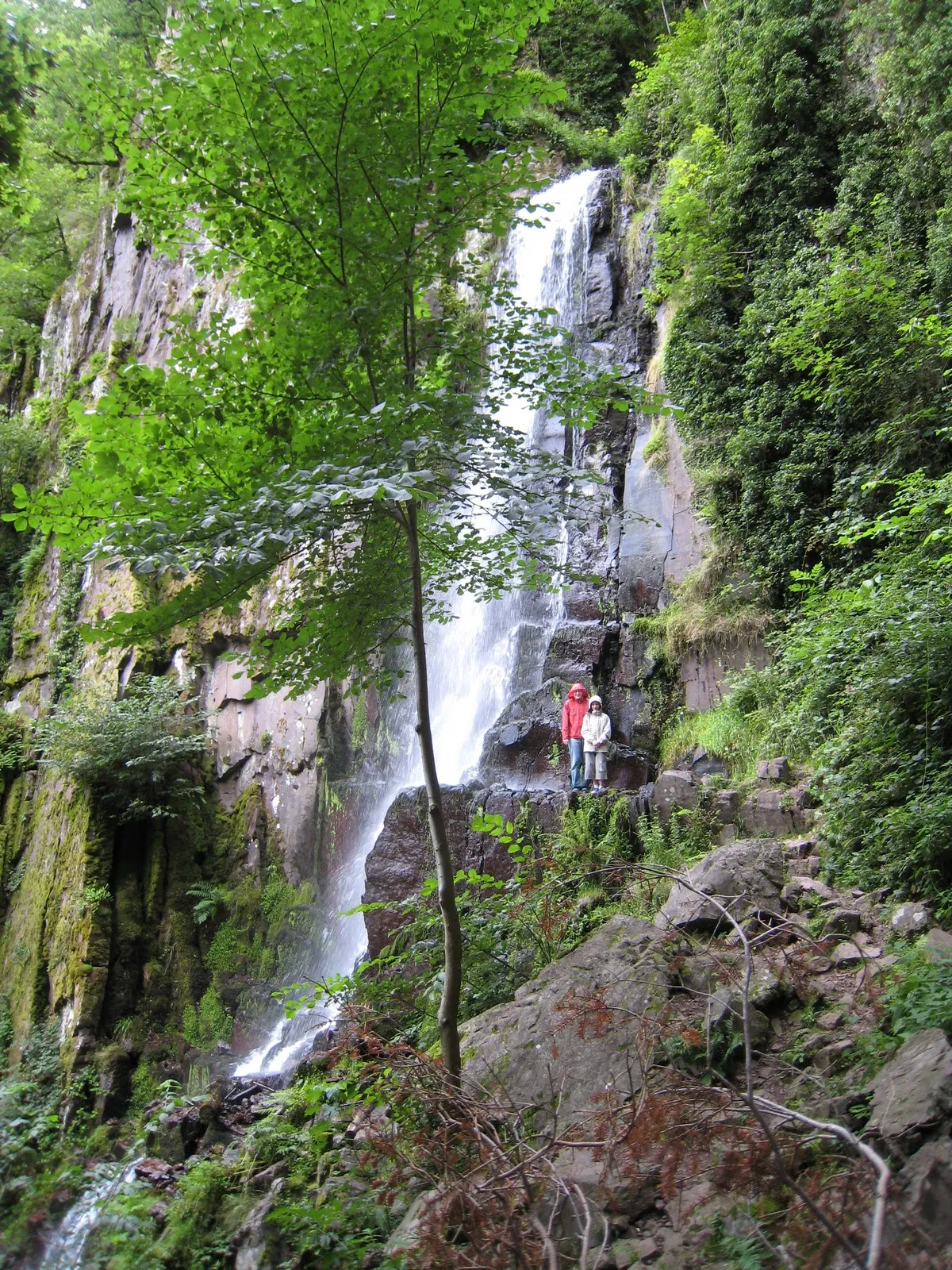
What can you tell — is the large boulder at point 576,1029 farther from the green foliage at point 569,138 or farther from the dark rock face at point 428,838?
the green foliage at point 569,138

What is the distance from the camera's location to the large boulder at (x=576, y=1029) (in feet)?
13.4

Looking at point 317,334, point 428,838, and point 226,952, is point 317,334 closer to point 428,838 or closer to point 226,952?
point 428,838

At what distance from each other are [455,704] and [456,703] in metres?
0.02

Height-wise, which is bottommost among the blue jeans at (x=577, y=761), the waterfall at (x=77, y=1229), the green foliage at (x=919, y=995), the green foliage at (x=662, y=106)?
the waterfall at (x=77, y=1229)

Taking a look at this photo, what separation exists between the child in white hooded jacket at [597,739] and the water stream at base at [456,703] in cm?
190

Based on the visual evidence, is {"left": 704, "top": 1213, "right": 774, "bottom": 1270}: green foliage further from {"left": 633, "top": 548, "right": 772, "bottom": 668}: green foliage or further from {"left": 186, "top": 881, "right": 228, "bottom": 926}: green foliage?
{"left": 186, "top": 881, "right": 228, "bottom": 926}: green foliage

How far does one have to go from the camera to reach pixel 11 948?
1338 cm

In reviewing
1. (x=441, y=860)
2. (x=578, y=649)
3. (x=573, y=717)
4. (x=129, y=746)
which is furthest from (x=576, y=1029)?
(x=129, y=746)

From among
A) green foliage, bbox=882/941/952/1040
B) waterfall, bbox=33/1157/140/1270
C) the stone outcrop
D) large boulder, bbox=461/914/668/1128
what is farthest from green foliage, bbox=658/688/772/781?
waterfall, bbox=33/1157/140/1270

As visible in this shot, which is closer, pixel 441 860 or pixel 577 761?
pixel 441 860

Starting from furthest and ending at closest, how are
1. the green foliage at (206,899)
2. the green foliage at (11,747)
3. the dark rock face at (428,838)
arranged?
the green foliage at (11,747) < the green foliage at (206,899) < the dark rock face at (428,838)

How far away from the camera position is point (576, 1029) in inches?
176

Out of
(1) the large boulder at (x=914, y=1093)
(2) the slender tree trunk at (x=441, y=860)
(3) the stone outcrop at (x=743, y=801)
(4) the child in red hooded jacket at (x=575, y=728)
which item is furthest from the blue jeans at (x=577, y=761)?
(1) the large boulder at (x=914, y=1093)

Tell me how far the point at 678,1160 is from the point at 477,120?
183 inches
